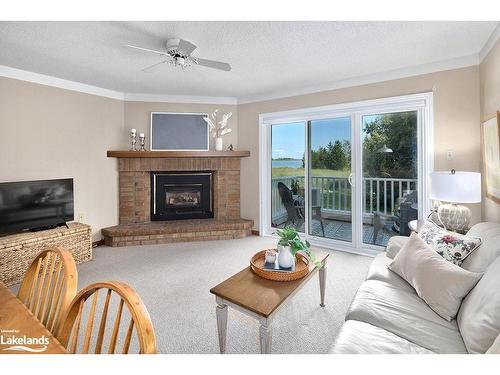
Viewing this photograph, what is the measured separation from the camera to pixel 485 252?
1.67 meters

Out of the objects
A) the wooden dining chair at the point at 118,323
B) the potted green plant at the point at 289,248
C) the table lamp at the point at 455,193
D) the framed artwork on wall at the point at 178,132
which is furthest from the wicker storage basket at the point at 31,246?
the table lamp at the point at 455,193

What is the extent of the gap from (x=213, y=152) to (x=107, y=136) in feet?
5.50

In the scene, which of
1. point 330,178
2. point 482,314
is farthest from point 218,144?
point 482,314

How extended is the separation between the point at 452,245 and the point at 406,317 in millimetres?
759

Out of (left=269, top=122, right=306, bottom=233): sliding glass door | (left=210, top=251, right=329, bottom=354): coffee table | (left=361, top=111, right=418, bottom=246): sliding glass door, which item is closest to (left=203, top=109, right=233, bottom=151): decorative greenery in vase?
(left=269, top=122, right=306, bottom=233): sliding glass door

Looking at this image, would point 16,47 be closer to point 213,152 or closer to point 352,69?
point 213,152

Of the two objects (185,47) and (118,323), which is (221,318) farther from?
(185,47)

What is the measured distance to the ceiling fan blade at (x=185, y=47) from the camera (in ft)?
7.23

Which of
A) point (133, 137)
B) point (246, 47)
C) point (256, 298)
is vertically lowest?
point (256, 298)

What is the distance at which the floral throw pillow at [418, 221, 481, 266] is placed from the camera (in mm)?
1818

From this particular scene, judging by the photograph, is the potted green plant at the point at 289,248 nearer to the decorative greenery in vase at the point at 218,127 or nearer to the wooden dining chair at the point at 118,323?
the wooden dining chair at the point at 118,323

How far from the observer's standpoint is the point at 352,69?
3225 mm

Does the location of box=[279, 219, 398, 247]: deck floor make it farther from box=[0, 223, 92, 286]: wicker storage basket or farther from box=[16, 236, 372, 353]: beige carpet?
box=[0, 223, 92, 286]: wicker storage basket

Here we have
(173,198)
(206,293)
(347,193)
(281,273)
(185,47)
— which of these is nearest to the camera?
(281,273)
